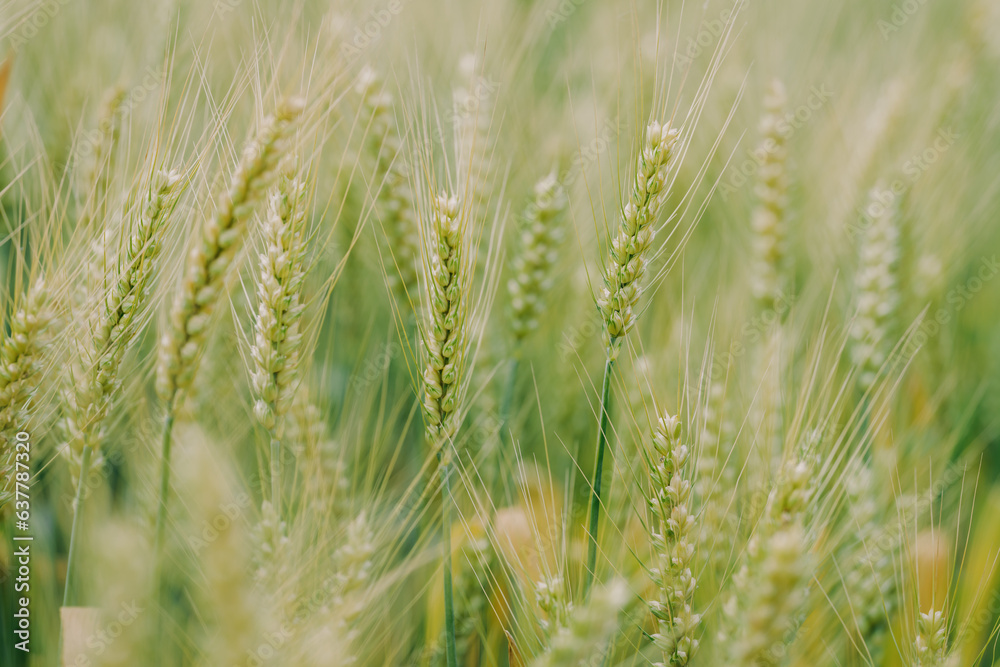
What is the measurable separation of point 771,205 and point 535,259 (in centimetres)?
51

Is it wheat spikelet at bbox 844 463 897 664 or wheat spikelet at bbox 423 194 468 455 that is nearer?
wheat spikelet at bbox 423 194 468 455

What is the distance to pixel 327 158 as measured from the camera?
130 centimetres

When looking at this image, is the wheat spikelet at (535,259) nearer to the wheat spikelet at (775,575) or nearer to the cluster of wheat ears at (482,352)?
the cluster of wheat ears at (482,352)

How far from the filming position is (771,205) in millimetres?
1218

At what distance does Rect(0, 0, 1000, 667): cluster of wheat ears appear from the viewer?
0.75 m

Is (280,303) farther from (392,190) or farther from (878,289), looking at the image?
(878,289)

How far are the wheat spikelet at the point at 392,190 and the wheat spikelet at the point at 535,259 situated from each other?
17 cm

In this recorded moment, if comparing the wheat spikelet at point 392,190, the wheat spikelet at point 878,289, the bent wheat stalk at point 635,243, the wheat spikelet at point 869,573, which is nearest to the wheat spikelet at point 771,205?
the wheat spikelet at point 878,289

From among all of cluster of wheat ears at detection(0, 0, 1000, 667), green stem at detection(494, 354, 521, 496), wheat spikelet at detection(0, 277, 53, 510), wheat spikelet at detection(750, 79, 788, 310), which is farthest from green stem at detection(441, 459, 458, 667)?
wheat spikelet at detection(750, 79, 788, 310)

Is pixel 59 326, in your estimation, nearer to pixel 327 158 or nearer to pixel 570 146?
pixel 327 158

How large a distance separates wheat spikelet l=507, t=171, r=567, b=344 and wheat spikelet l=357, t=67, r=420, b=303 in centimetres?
17

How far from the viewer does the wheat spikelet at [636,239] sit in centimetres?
76

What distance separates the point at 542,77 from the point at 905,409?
47.3 inches

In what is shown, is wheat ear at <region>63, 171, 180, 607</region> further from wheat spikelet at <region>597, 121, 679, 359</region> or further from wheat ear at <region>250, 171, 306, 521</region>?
wheat spikelet at <region>597, 121, 679, 359</region>
